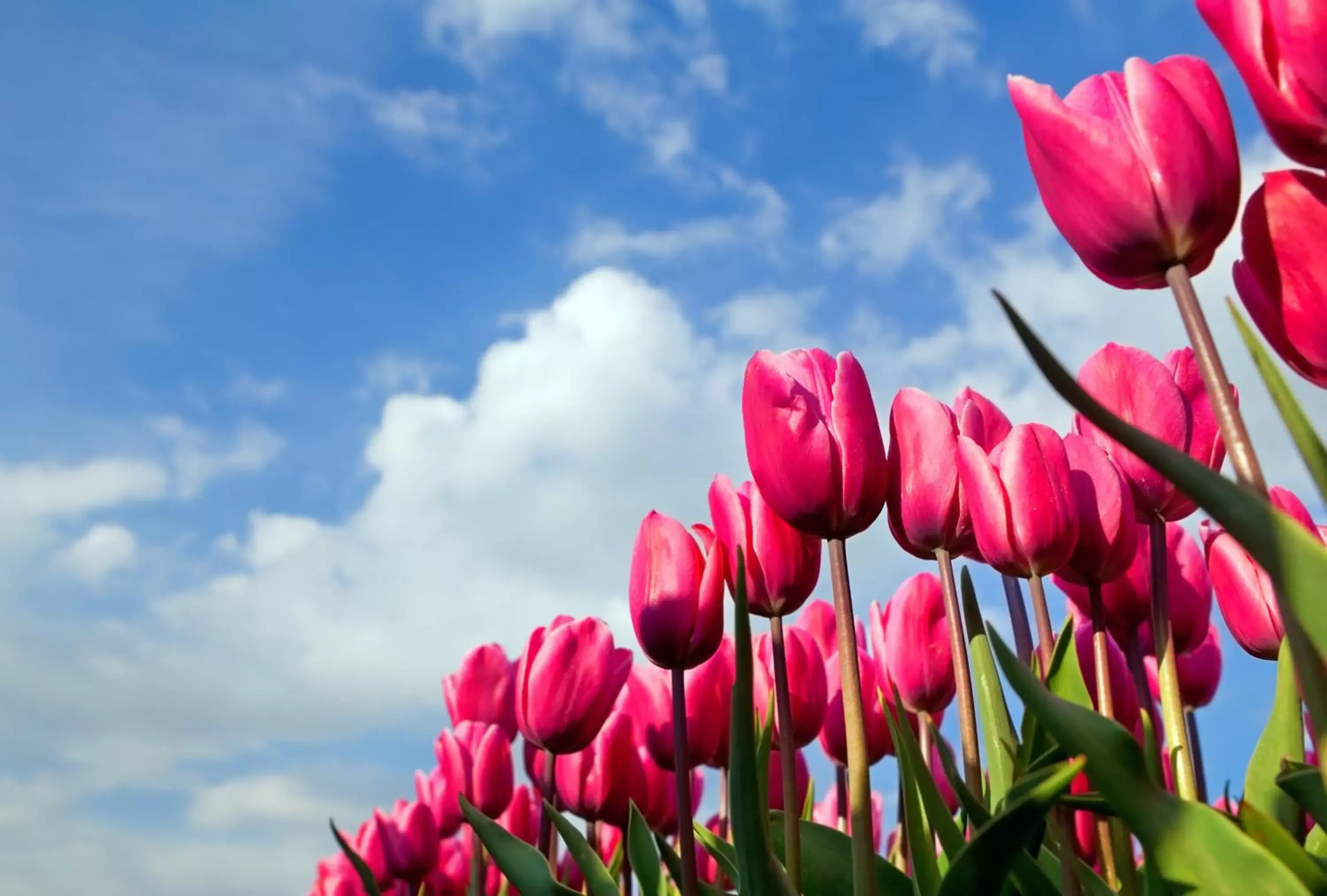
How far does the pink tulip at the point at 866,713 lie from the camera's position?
2.66m

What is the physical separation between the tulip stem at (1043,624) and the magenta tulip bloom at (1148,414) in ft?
0.67

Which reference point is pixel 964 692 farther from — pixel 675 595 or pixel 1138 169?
pixel 1138 169

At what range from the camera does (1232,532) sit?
3.26 feet

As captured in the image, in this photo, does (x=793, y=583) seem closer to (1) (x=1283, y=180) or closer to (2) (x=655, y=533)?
(2) (x=655, y=533)

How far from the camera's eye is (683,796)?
5.90 ft

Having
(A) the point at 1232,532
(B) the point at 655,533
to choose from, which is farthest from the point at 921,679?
(A) the point at 1232,532

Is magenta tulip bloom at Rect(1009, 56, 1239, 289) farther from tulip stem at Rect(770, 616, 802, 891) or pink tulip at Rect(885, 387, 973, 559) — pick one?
tulip stem at Rect(770, 616, 802, 891)

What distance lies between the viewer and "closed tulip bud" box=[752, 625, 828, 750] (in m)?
2.54

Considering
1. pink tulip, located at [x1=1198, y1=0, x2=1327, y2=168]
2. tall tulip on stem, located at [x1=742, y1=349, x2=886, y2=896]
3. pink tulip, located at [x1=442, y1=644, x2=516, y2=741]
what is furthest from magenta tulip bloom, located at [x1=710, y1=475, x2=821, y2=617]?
pink tulip, located at [x1=442, y1=644, x2=516, y2=741]

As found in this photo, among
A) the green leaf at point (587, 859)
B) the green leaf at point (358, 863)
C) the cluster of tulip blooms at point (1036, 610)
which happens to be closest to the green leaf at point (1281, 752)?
the cluster of tulip blooms at point (1036, 610)

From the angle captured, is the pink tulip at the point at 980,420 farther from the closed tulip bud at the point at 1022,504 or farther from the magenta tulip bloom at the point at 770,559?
the magenta tulip bloom at the point at 770,559

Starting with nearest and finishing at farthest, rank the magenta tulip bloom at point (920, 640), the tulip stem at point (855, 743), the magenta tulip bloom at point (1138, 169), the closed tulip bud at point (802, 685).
Answer: the magenta tulip bloom at point (1138, 169)
the tulip stem at point (855, 743)
the magenta tulip bloom at point (920, 640)
the closed tulip bud at point (802, 685)

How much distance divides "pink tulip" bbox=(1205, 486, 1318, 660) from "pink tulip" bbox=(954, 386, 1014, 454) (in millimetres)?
396

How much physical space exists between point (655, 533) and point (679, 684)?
0.27 m
